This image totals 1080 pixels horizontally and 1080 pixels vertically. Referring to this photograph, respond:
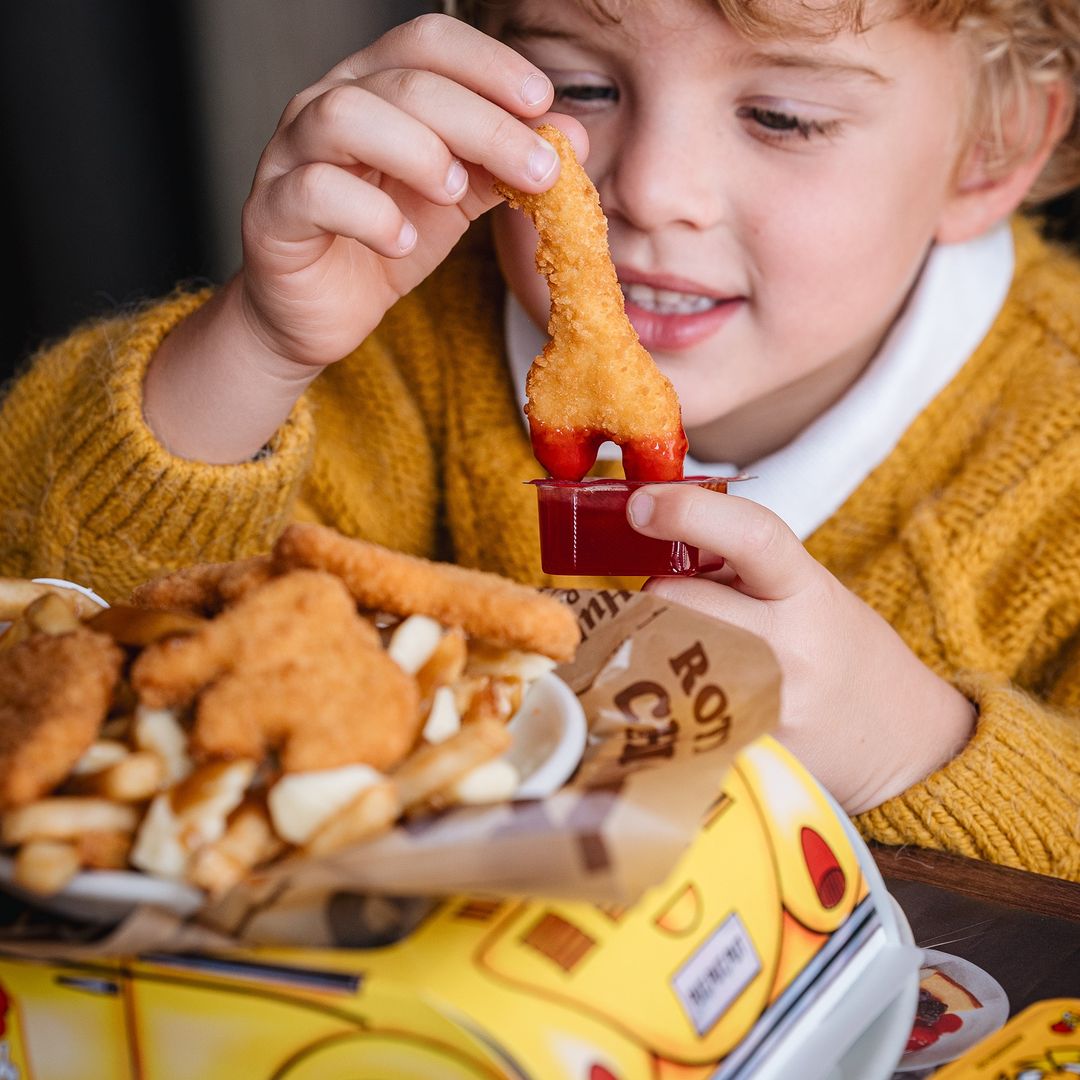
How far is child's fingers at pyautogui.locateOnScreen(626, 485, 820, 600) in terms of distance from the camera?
2.96 ft

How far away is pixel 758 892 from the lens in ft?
2.15

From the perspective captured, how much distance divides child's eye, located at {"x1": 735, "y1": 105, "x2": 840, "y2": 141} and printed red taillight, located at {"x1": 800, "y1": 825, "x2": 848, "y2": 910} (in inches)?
32.5

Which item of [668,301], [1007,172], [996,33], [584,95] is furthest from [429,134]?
[1007,172]

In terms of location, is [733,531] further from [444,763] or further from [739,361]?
[739,361]

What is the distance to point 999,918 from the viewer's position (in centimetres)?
84

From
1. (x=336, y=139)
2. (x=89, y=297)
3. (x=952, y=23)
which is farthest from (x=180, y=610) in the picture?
(x=89, y=297)

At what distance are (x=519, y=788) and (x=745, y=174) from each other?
88 centimetres

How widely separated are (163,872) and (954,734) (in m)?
0.82

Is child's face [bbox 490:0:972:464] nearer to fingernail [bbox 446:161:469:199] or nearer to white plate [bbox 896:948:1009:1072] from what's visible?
fingernail [bbox 446:161:469:199]

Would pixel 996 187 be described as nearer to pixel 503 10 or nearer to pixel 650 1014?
pixel 503 10

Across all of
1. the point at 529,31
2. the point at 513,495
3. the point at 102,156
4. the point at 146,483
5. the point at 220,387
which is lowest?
the point at 102,156

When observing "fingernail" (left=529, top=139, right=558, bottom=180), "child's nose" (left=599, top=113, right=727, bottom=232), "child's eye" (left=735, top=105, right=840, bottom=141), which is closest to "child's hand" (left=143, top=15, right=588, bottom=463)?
"fingernail" (left=529, top=139, right=558, bottom=180)

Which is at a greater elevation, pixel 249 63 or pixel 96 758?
pixel 96 758

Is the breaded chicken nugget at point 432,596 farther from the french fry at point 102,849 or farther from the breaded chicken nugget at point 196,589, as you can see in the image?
the french fry at point 102,849
